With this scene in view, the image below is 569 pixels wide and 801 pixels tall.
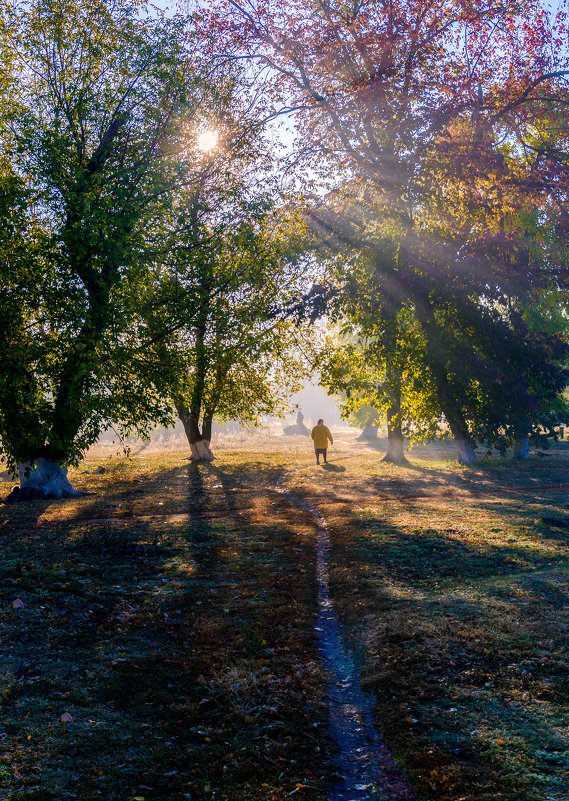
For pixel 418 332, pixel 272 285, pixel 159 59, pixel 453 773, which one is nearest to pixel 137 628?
pixel 453 773

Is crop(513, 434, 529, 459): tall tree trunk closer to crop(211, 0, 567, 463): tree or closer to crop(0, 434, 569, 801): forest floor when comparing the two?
crop(211, 0, 567, 463): tree

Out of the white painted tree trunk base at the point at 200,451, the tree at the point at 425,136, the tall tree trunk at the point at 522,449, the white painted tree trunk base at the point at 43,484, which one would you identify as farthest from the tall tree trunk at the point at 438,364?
the white painted tree trunk base at the point at 43,484

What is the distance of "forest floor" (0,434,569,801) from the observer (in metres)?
5.21

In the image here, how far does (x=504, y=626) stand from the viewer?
7.86 metres

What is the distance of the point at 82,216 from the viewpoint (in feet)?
47.8

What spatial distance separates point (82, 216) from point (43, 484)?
8.42 meters

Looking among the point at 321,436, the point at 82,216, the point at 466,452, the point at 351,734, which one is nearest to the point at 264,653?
the point at 351,734

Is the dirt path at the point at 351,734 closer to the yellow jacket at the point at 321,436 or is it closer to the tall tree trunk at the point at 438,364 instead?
the tall tree trunk at the point at 438,364

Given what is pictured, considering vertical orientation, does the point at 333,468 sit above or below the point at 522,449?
above

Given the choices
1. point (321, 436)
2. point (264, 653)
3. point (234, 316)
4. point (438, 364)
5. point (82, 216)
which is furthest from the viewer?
point (321, 436)

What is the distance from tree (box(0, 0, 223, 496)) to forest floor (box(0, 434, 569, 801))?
2905 mm

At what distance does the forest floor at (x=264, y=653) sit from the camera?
5.21 metres

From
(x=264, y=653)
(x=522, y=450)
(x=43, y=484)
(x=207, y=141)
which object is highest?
(x=207, y=141)

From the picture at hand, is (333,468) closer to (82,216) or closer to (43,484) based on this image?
(43,484)
